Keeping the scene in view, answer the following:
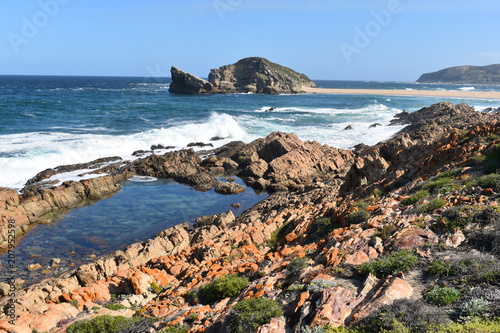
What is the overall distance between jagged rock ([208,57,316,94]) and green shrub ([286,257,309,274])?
113664 millimetres

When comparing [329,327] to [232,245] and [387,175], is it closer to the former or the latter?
[232,245]

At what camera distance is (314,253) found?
423 inches

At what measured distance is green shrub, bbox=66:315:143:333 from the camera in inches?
325

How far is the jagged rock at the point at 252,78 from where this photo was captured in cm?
12444

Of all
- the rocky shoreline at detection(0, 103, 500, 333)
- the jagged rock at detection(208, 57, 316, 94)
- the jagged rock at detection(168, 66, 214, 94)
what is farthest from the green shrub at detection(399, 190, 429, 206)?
the jagged rock at detection(208, 57, 316, 94)

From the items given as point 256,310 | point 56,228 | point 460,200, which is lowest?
point 56,228

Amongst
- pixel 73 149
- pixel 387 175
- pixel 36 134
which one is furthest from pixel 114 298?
pixel 36 134

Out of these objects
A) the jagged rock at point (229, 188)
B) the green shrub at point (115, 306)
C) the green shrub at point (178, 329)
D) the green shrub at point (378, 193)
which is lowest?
the jagged rock at point (229, 188)

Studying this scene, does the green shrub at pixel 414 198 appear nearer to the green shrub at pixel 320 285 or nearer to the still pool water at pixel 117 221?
the green shrub at pixel 320 285

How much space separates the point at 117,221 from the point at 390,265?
56.1 feet

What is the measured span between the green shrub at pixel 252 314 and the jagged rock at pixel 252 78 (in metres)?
116

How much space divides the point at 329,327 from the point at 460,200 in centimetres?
627

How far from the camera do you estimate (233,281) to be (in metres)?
9.79

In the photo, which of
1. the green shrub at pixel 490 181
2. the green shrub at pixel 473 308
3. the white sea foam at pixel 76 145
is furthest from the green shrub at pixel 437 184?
the white sea foam at pixel 76 145
